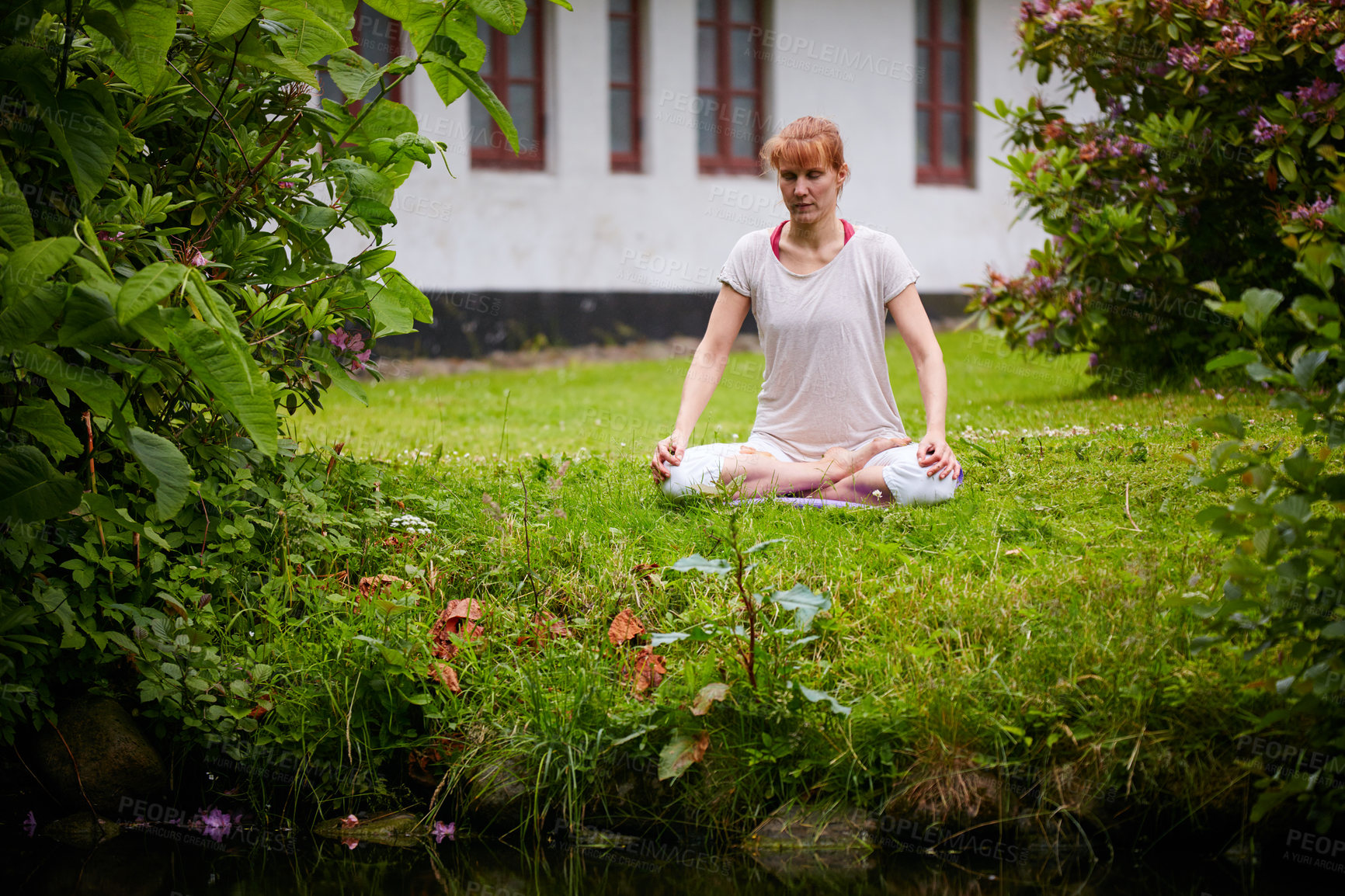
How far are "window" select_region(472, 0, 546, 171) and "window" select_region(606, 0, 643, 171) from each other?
0.79 meters

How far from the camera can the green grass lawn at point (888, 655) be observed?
291 centimetres

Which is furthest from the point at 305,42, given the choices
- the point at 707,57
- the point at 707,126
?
the point at 707,57

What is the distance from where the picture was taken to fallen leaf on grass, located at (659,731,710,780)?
9.66ft

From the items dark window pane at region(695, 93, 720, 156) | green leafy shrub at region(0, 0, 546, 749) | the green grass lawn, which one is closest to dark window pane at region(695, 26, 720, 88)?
dark window pane at region(695, 93, 720, 156)

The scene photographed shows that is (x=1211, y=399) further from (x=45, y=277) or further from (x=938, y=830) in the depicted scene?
(x=45, y=277)

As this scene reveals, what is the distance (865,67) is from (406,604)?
11.7 m

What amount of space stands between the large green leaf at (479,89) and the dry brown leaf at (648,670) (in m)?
1.39

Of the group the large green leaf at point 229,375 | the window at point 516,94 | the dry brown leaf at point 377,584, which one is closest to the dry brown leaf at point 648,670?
the dry brown leaf at point 377,584

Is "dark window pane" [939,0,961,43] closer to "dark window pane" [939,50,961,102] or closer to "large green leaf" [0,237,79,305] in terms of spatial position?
"dark window pane" [939,50,961,102]

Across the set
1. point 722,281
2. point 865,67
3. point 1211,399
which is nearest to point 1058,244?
point 1211,399

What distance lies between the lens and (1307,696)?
253 cm

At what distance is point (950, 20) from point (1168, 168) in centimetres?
861

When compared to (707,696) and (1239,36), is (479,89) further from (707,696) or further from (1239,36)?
(1239,36)

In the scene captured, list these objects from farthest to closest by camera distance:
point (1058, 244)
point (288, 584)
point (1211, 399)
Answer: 1. point (1058, 244)
2. point (1211, 399)
3. point (288, 584)
